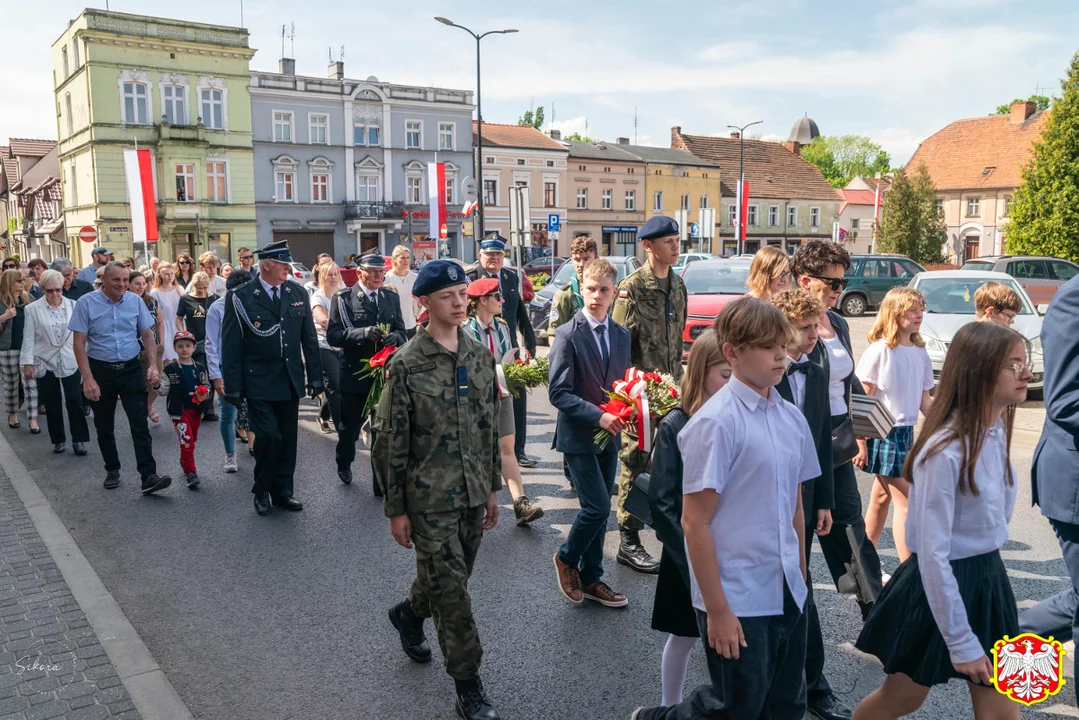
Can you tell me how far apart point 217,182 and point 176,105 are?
4.31m

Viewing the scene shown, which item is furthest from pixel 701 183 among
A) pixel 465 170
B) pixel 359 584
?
pixel 359 584

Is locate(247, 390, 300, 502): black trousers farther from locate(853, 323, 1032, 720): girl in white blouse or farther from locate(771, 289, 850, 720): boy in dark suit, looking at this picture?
locate(853, 323, 1032, 720): girl in white blouse

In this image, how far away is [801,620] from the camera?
2797mm

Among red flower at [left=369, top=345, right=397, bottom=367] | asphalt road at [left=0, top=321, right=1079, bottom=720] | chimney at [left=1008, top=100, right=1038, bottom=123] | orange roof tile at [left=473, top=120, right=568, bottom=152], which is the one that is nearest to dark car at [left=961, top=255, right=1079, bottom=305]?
asphalt road at [left=0, top=321, right=1079, bottom=720]

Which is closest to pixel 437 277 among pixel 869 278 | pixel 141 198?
pixel 141 198

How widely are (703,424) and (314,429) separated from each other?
8.32 m

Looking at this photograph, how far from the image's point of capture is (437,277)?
3.80 metres

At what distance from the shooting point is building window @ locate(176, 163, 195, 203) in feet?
143

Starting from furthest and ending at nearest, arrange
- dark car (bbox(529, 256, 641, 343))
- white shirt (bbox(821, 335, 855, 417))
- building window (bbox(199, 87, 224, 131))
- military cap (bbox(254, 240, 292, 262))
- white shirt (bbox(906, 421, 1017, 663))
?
building window (bbox(199, 87, 224, 131)) < dark car (bbox(529, 256, 641, 343)) < military cap (bbox(254, 240, 292, 262)) < white shirt (bbox(821, 335, 855, 417)) < white shirt (bbox(906, 421, 1017, 663))

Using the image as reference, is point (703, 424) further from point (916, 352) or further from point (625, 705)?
point (916, 352)

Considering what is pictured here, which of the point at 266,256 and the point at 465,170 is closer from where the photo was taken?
the point at 266,256

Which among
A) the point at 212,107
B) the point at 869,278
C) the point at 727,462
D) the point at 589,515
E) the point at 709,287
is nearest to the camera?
the point at 727,462

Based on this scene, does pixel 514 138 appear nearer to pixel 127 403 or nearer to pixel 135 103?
pixel 135 103

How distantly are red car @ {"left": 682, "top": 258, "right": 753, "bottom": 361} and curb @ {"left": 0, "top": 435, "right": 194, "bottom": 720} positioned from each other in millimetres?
→ 8335
